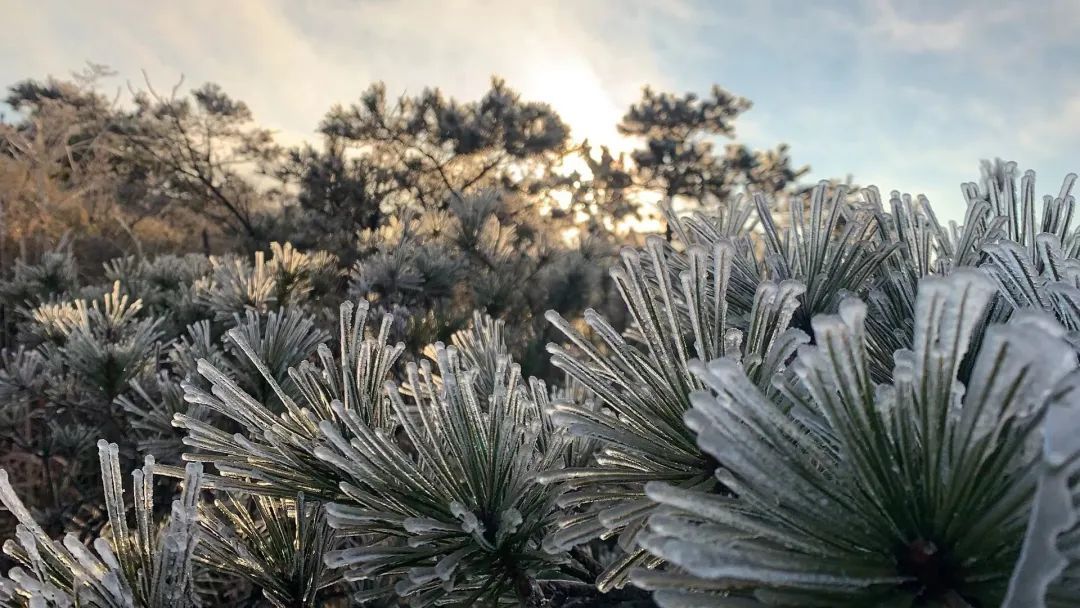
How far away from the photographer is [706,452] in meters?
0.35

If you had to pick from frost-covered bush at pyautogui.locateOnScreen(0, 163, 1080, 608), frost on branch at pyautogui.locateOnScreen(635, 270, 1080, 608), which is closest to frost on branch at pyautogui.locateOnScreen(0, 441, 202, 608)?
frost-covered bush at pyautogui.locateOnScreen(0, 163, 1080, 608)

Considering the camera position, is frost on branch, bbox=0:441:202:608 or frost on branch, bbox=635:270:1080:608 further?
frost on branch, bbox=0:441:202:608

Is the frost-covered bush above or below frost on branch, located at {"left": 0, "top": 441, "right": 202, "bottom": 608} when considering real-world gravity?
above

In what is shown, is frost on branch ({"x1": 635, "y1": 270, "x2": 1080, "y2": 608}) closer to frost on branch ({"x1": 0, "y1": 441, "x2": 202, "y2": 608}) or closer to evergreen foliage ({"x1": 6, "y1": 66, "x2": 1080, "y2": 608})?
evergreen foliage ({"x1": 6, "y1": 66, "x2": 1080, "y2": 608})

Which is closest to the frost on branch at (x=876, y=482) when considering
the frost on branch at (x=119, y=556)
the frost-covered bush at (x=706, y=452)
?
the frost-covered bush at (x=706, y=452)

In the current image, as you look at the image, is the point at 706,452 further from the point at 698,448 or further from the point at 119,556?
the point at 119,556

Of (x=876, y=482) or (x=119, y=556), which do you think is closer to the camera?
(x=876, y=482)

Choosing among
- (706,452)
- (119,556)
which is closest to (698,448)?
(706,452)

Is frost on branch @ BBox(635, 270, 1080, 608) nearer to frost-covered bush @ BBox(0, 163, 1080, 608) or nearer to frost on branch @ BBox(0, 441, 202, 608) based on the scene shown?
frost-covered bush @ BBox(0, 163, 1080, 608)

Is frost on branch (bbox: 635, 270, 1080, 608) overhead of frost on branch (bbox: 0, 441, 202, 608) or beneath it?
overhead

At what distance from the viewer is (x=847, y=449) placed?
0.94ft

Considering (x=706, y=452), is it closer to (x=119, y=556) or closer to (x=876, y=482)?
(x=876, y=482)

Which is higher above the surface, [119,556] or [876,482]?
[876,482]

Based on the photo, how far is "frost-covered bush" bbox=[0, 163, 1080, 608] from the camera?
255 mm
